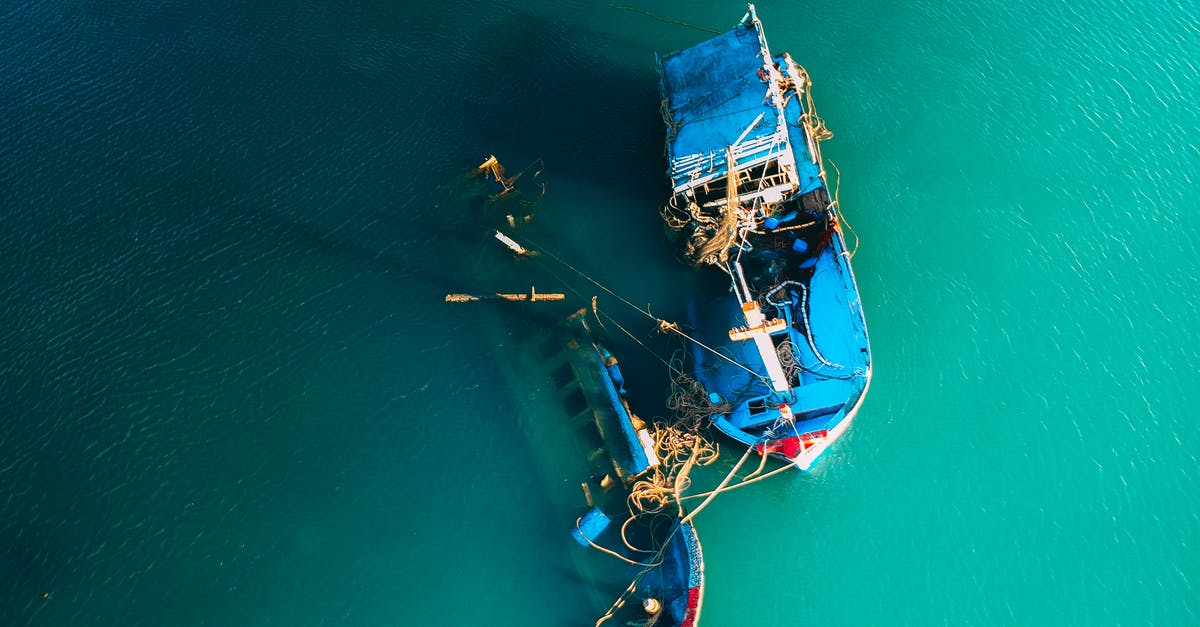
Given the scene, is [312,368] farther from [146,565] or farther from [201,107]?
[201,107]

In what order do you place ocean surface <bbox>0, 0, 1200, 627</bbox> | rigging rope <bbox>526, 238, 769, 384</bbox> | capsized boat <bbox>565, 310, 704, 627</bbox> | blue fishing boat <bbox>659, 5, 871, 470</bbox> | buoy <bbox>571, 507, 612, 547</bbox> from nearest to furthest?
1. capsized boat <bbox>565, 310, 704, 627</bbox>
2. ocean surface <bbox>0, 0, 1200, 627</bbox>
3. blue fishing boat <bbox>659, 5, 871, 470</bbox>
4. buoy <bbox>571, 507, 612, 547</bbox>
5. rigging rope <bbox>526, 238, 769, 384</bbox>

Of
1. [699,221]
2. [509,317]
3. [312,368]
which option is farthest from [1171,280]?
[312,368]

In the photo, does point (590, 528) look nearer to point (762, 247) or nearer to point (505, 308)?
point (505, 308)

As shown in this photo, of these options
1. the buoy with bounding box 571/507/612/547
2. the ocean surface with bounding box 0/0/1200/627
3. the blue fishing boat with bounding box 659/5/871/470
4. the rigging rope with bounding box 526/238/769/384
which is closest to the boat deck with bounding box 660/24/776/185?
the blue fishing boat with bounding box 659/5/871/470

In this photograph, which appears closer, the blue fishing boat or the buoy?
the blue fishing boat

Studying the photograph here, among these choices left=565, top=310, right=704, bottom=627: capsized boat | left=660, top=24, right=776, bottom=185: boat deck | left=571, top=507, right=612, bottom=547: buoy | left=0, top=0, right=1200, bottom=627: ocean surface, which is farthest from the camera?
left=660, top=24, right=776, bottom=185: boat deck

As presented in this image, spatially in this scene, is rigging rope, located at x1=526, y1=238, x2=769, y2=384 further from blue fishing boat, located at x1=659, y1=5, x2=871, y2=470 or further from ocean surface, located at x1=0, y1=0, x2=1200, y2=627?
ocean surface, located at x1=0, y1=0, x2=1200, y2=627

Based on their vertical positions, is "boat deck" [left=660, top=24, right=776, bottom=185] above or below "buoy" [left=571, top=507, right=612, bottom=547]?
above
